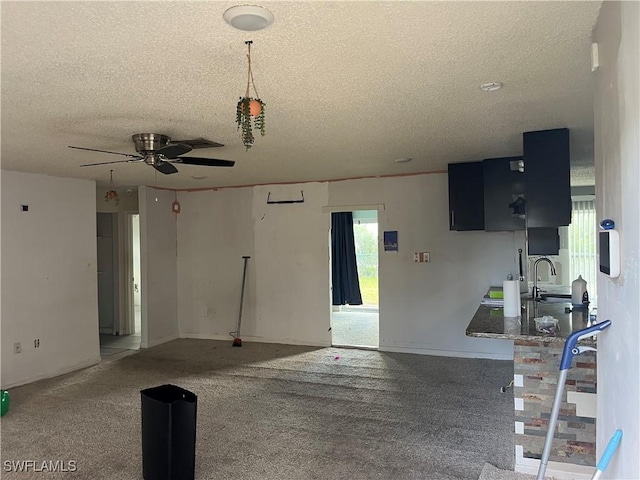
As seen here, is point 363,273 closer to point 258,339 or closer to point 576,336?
point 258,339

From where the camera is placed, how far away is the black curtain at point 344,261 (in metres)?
8.62

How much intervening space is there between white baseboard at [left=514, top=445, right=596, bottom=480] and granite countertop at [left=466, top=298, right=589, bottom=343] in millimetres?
766

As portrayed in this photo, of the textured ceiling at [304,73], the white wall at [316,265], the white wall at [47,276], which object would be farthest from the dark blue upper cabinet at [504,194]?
the white wall at [47,276]

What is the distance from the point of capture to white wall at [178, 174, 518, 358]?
5.70 metres

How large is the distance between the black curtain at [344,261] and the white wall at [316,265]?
2125 mm

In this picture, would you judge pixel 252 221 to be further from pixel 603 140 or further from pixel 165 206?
pixel 603 140

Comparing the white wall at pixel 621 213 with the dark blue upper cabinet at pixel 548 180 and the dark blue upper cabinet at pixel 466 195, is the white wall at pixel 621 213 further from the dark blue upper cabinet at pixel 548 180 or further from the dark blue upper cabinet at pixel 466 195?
the dark blue upper cabinet at pixel 466 195

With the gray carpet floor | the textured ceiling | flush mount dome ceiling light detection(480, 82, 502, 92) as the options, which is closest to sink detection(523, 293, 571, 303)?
the gray carpet floor

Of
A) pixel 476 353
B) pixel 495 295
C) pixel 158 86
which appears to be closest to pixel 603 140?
pixel 158 86

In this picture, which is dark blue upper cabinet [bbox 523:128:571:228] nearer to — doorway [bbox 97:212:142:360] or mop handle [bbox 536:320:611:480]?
mop handle [bbox 536:320:611:480]

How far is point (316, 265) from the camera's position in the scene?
6.45 meters

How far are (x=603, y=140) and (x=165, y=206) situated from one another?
6220mm

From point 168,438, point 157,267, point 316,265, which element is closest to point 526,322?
point 168,438

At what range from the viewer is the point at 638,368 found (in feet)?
4.20
